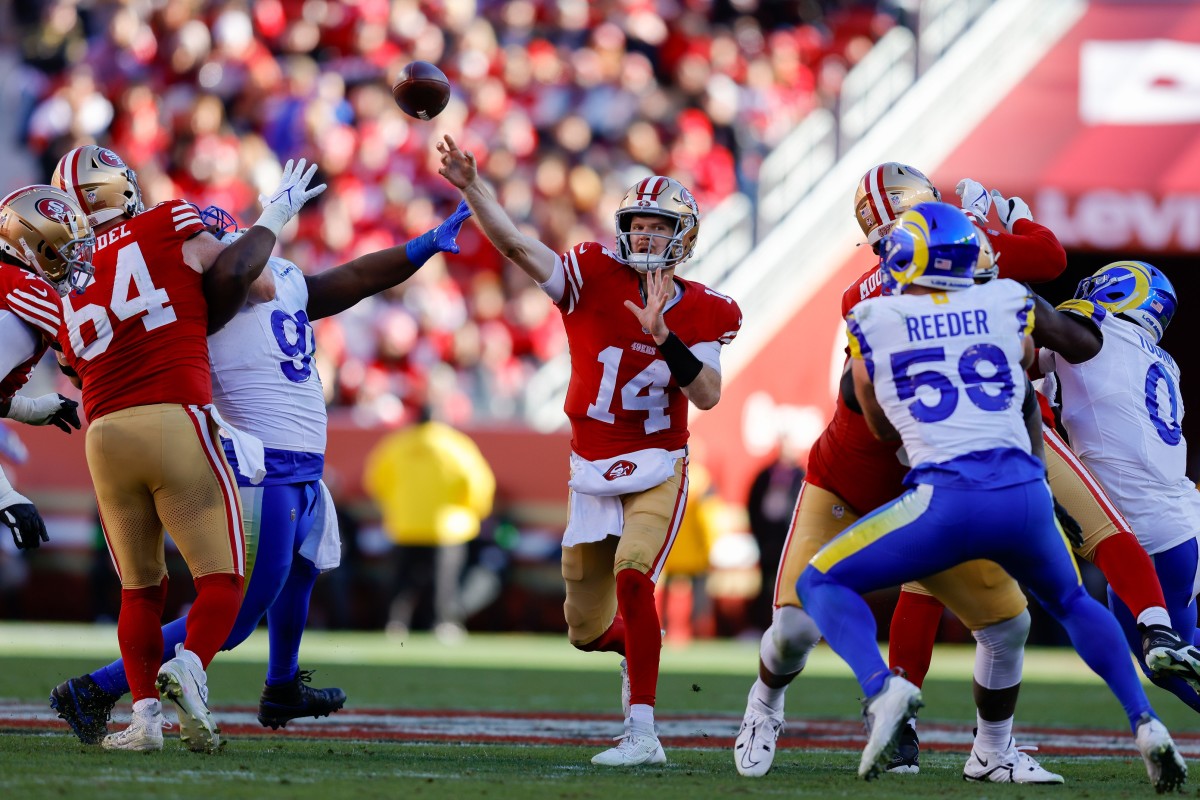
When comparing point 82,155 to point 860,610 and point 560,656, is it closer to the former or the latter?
point 860,610

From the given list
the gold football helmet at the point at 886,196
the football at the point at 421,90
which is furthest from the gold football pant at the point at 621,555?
the football at the point at 421,90

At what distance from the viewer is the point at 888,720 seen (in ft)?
14.8

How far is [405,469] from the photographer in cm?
1247

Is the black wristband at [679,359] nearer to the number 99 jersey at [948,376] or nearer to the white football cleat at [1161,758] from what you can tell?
the number 99 jersey at [948,376]

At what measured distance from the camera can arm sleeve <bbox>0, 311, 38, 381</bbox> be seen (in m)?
5.53

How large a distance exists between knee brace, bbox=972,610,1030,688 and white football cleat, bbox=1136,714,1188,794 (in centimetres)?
57

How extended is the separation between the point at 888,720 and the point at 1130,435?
2006mm

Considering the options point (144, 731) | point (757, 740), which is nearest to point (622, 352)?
point (757, 740)

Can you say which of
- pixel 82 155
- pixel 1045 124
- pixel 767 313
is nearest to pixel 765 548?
pixel 767 313

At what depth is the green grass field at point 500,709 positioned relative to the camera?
4.59 metres

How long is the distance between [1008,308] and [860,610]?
38.6 inches

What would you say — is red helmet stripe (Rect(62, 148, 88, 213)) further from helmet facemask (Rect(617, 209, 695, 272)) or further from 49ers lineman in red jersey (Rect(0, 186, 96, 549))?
helmet facemask (Rect(617, 209, 695, 272))

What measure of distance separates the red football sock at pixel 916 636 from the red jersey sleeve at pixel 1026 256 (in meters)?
1.16

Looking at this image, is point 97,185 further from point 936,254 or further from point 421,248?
point 936,254
